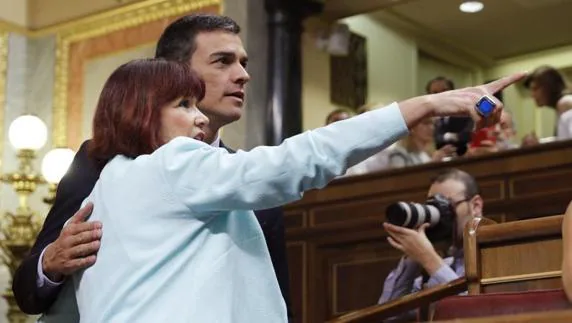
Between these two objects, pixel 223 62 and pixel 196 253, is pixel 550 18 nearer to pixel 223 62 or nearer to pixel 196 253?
pixel 223 62

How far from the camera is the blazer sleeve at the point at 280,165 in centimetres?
179

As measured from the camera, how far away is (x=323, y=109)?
8148 millimetres

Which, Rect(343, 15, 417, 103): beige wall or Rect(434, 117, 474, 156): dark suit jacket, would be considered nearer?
Rect(434, 117, 474, 156): dark suit jacket

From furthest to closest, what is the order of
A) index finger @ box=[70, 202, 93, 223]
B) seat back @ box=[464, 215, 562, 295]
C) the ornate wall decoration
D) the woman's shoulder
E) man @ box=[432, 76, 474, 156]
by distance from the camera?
1. the ornate wall decoration
2. the woman's shoulder
3. man @ box=[432, 76, 474, 156]
4. seat back @ box=[464, 215, 562, 295]
5. index finger @ box=[70, 202, 93, 223]

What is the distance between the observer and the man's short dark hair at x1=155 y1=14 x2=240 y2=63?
9.14 ft

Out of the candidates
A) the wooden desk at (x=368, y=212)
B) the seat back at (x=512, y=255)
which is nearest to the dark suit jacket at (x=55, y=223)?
the seat back at (x=512, y=255)

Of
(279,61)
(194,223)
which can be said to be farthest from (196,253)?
(279,61)

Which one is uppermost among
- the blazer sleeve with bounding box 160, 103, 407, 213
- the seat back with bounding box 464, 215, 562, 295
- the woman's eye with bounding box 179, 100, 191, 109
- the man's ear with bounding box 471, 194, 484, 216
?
the woman's eye with bounding box 179, 100, 191, 109

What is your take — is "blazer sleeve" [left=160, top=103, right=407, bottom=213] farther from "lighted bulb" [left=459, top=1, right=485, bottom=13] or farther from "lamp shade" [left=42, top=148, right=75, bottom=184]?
"lighted bulb" [left=459, top=1, right=485, bottom=13]

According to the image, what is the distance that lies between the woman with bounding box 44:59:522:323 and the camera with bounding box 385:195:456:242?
2188 mm

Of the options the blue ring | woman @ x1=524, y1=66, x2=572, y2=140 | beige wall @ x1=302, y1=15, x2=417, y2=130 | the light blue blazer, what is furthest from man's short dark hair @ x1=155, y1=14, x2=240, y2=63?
beige wall @ x1=302, y1=15, x2=417, y2=130

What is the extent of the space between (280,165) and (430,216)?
2376mm

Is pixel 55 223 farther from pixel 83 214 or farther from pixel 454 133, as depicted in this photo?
pixel 454 133

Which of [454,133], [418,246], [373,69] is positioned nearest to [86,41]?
[373,69]
